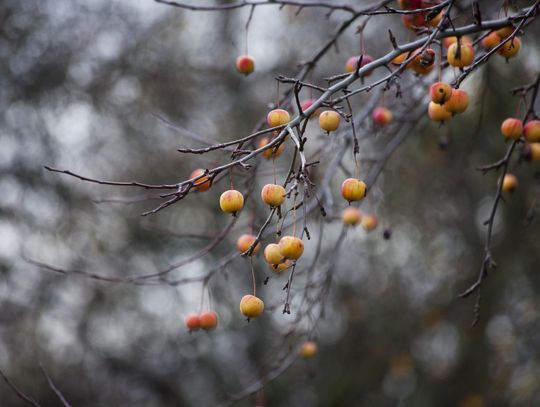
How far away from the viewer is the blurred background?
6102 mm

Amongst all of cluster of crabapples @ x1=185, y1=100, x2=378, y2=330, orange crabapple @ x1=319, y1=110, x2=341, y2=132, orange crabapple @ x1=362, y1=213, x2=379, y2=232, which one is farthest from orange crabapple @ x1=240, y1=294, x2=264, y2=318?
orange crabapple @ x1=362, y1=213, x2=379, y2=232

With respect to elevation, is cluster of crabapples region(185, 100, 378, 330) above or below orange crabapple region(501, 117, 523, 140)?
below

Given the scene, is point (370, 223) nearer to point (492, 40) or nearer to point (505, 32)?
point (492, 40)

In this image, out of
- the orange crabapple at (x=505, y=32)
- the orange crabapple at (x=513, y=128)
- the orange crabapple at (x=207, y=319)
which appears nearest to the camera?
the orange crabapple at (x=505, y=32)

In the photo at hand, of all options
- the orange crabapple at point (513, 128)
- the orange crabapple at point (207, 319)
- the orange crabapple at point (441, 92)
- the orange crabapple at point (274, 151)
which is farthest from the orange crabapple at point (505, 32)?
the orange crabapple at point (207, 319)

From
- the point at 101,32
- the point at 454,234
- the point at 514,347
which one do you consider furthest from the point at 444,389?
the point at 101,32

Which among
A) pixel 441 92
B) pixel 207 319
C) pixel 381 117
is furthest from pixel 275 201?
pixel 381 117

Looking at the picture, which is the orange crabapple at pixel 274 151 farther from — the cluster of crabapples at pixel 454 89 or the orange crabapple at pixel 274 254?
the cluster of crabapples at pixel 454 89

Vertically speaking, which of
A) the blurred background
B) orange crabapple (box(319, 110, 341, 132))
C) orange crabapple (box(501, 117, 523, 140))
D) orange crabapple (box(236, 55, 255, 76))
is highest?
the blurred background

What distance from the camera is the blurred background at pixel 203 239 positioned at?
20.0ft

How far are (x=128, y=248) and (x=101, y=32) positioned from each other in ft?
10.4

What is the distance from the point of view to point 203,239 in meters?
8.15

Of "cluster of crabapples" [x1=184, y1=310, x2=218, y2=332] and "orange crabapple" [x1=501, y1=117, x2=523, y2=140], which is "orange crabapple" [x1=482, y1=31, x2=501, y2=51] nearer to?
"orange crabapple" [x1=501, y1=117, x2=523, y2=140]

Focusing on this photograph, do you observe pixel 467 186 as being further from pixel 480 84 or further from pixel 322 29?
pixel 322 29
